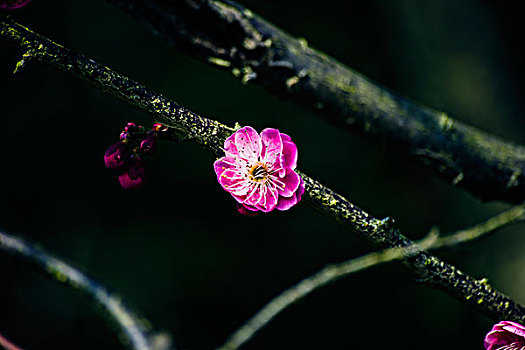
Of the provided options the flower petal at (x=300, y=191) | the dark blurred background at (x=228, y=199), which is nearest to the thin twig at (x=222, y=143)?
the flower petal at (x=300, y=191)

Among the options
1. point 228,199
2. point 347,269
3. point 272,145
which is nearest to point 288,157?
point 272,145

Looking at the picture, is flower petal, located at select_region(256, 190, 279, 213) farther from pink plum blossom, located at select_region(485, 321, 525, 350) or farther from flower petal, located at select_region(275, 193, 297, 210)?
pink plum blossom, located at select_region(485, 321, 525, 350)

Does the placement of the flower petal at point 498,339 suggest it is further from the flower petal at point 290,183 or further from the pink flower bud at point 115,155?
the pink flower bud at point 115,155

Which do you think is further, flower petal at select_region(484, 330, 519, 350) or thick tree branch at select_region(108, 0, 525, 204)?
thick tree branch at select_region(108, 0, 525, 204)

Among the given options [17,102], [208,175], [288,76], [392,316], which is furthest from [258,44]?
[392,316]

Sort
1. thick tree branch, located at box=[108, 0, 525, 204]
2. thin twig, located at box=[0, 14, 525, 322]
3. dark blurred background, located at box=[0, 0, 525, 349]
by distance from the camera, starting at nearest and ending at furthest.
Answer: thin twig, located at box=[0, 14, 525, 322] → thick tree branch, located at box=[108, 0, 525, 204] → dark blurred background, located at box=[0, 0, 525, 349]

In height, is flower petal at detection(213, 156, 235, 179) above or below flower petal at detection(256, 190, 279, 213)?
above

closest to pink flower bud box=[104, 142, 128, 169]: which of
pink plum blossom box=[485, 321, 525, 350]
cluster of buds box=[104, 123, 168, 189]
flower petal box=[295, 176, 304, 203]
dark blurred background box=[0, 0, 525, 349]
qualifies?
cluster of buds box=[104, 123, 168, 189]
